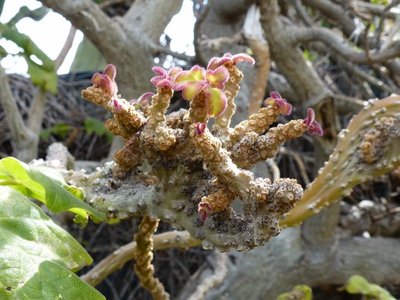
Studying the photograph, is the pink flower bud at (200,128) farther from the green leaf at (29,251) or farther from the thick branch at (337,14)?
the thick branch at (337,14)

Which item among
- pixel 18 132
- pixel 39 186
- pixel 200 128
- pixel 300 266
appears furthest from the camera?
→ pixel 300 266

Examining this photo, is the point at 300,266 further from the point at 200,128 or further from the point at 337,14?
the point at 200,128

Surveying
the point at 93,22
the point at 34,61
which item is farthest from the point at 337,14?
the point at 34,61

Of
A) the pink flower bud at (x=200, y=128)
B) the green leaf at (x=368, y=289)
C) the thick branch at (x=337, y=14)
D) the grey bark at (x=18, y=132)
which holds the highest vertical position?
the pink flower bud at (x=200, y=128)

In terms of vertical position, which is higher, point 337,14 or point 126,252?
point 337,14

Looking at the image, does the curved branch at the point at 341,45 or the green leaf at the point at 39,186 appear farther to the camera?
the curved branch at the point at 341,45

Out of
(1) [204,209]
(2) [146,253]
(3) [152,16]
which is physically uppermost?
(1) [204,209]

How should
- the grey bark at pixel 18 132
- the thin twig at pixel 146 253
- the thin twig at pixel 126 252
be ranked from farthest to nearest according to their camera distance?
the grey bark at pixel 18 132
the thin twig at pixel 126 252
the thin twig at pixel 146 253

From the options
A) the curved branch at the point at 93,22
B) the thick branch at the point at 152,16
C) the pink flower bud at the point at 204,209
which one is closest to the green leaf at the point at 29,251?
the pink flower bud at the point at 204,209

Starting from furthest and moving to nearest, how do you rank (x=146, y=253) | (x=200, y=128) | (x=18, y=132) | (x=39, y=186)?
(x=18, y=132) < (x=146, y=253) < (x=39, y=186) < (x=200, y=128)
